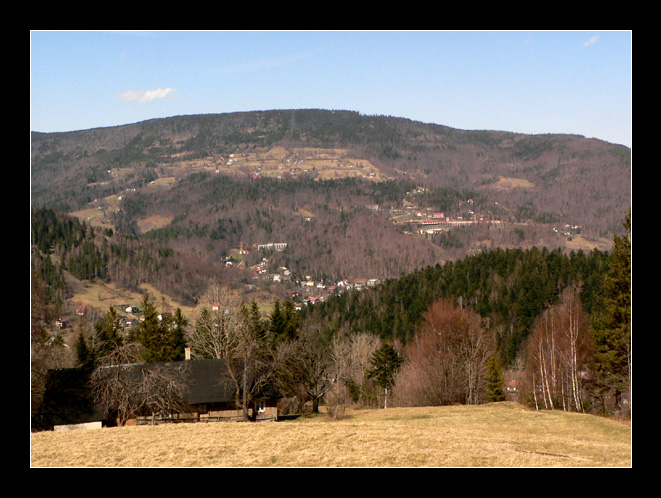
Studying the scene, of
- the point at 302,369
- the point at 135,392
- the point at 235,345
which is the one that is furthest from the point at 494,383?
the point at 135,392

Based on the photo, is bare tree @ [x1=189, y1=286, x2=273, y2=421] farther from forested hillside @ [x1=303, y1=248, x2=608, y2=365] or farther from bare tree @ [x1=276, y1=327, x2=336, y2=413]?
forested hillside @ [x1=303, y1=248, x2=608, y2=365]

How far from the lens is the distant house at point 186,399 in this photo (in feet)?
117

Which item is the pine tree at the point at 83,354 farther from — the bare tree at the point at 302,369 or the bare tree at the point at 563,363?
the bare tree at the point at 563,363

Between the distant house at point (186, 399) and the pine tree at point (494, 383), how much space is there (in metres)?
20.4

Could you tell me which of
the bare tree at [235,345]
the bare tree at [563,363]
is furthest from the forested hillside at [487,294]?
the bare tree at [563,363]

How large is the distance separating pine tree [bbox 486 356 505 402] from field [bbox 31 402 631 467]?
22.4m

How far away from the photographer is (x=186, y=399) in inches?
1481

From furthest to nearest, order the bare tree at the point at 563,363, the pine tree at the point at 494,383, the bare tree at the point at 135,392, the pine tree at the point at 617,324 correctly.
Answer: the pine tree at the point at 494,383, the bare tree at the point at 563,363, the bare tree at the point at 135,392, the pine tree at the point at 617,324

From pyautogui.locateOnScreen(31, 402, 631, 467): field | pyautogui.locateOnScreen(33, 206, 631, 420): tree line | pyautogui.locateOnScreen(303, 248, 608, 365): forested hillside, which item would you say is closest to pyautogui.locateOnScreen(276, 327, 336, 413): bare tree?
pyautogui.locateOnScreen(33, 206, 631, 420): tree line

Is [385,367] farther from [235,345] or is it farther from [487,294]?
[487,294]

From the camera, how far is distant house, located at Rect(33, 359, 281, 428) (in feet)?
117
